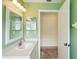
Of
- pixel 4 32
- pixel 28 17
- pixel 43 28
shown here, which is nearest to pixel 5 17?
pixel 4 32

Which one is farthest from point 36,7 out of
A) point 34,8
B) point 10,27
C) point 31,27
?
point 10,27

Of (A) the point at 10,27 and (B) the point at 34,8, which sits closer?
(A) the point at 10,27

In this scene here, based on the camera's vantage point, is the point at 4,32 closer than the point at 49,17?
Yes

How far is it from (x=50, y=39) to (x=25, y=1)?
14.3 ft

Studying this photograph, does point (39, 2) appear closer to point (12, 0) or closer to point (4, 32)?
point (12, 0)

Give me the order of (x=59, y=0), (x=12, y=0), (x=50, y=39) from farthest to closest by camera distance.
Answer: (x=50, y=39) → (x=59, y=0) → (x=12, y=0)

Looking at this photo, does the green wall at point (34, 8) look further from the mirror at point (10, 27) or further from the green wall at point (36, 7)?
the mirror at point (10, 27)

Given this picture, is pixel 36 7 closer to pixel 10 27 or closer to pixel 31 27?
pixel 31 27

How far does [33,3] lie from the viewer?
4.70m

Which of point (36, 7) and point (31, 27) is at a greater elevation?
point (36, 7)

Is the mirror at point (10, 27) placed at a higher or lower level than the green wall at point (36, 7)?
lower

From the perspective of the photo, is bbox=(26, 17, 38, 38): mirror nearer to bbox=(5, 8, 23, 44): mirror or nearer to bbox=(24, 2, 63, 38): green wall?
bbox=(24, 2, 63, 38): green wall

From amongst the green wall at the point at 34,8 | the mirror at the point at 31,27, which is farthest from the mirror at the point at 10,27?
the green wall at the point at 34,8

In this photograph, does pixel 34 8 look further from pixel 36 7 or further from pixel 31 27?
pixel 31 27
